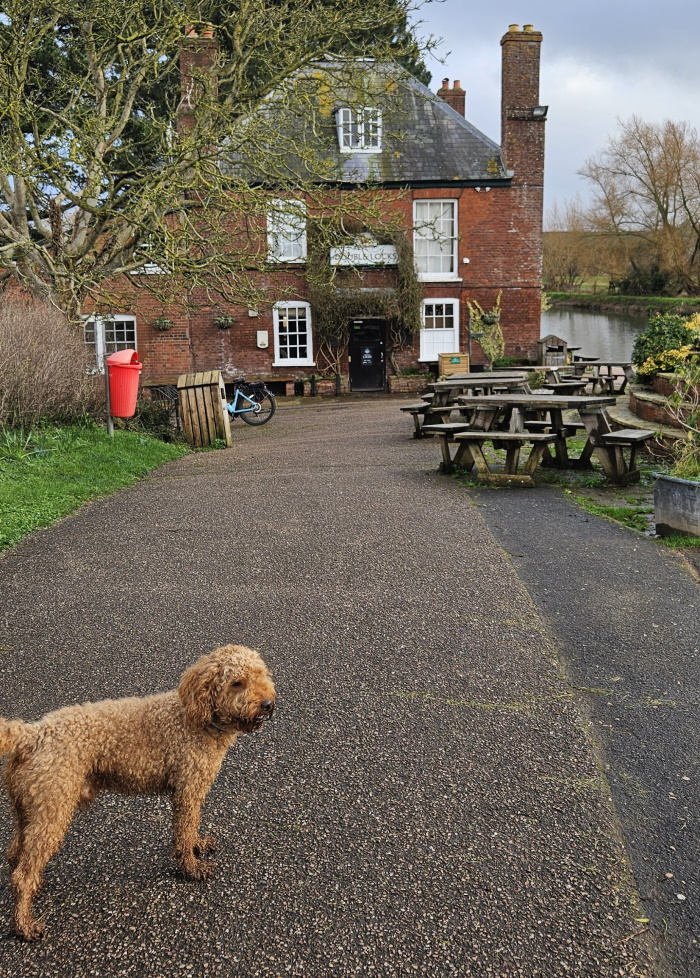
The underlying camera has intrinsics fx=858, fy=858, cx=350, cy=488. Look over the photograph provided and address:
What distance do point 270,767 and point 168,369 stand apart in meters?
22.9

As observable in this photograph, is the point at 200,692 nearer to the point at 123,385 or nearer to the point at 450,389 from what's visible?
the point at 450,389

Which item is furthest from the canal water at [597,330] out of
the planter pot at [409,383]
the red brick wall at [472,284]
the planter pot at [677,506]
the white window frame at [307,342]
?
the planter pot at [677,506]

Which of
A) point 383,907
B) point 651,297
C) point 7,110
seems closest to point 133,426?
point 7,110

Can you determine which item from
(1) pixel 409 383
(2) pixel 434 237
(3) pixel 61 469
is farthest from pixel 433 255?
(3) pixel 61 469

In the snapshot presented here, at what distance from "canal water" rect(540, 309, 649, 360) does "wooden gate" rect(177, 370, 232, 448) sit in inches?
731

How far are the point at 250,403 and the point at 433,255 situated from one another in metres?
10.9

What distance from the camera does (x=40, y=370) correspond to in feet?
41.7

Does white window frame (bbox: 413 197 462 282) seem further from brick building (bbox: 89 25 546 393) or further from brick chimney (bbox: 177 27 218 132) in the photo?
brick chimney (bbox: 177 27 218 132)

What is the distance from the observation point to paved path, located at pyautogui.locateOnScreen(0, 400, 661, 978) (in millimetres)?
2818

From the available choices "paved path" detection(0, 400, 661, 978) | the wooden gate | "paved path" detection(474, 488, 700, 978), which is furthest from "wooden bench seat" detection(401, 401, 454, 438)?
"paved path" detection(0, 400, 661, 978)

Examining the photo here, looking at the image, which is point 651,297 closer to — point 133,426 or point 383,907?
point 133,426

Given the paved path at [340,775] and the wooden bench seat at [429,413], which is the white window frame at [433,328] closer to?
the wooden bench seat at [429,413]

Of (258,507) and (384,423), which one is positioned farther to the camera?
(384,423)

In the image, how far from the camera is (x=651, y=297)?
2462 inches
